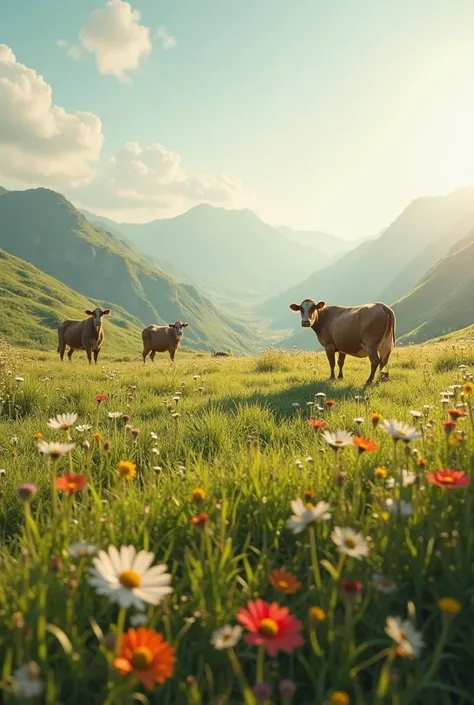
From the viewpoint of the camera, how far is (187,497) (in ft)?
10.7

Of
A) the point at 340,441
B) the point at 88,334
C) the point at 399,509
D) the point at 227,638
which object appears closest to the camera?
the point at 227,638

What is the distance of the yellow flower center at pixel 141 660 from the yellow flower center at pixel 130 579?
28 cm

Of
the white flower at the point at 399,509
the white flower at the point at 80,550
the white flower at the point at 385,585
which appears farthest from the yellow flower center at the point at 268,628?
the white flower at the point at 399,509

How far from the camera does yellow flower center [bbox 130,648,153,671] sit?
149cm

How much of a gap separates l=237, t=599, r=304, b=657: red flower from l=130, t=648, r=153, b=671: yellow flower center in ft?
1.08

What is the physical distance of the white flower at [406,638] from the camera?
150 centimetres

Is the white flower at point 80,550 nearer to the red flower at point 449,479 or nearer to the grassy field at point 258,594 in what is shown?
the grassy field at point 258,594

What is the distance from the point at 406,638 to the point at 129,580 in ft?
3.51

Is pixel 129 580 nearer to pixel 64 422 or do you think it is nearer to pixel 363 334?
pixel 64 422

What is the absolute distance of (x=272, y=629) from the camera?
1.59 m

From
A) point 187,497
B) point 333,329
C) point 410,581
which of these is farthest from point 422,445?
point 333,329

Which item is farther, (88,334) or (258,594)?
(88,334)

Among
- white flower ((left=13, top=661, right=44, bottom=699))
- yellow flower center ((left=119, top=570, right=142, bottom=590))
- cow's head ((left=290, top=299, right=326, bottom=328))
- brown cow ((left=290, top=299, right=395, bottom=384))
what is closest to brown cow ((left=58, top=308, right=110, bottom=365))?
cow's head ((left=290, top=299, right=326, bottom=328))

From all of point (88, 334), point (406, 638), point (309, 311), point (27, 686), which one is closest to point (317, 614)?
point (406, 638)
